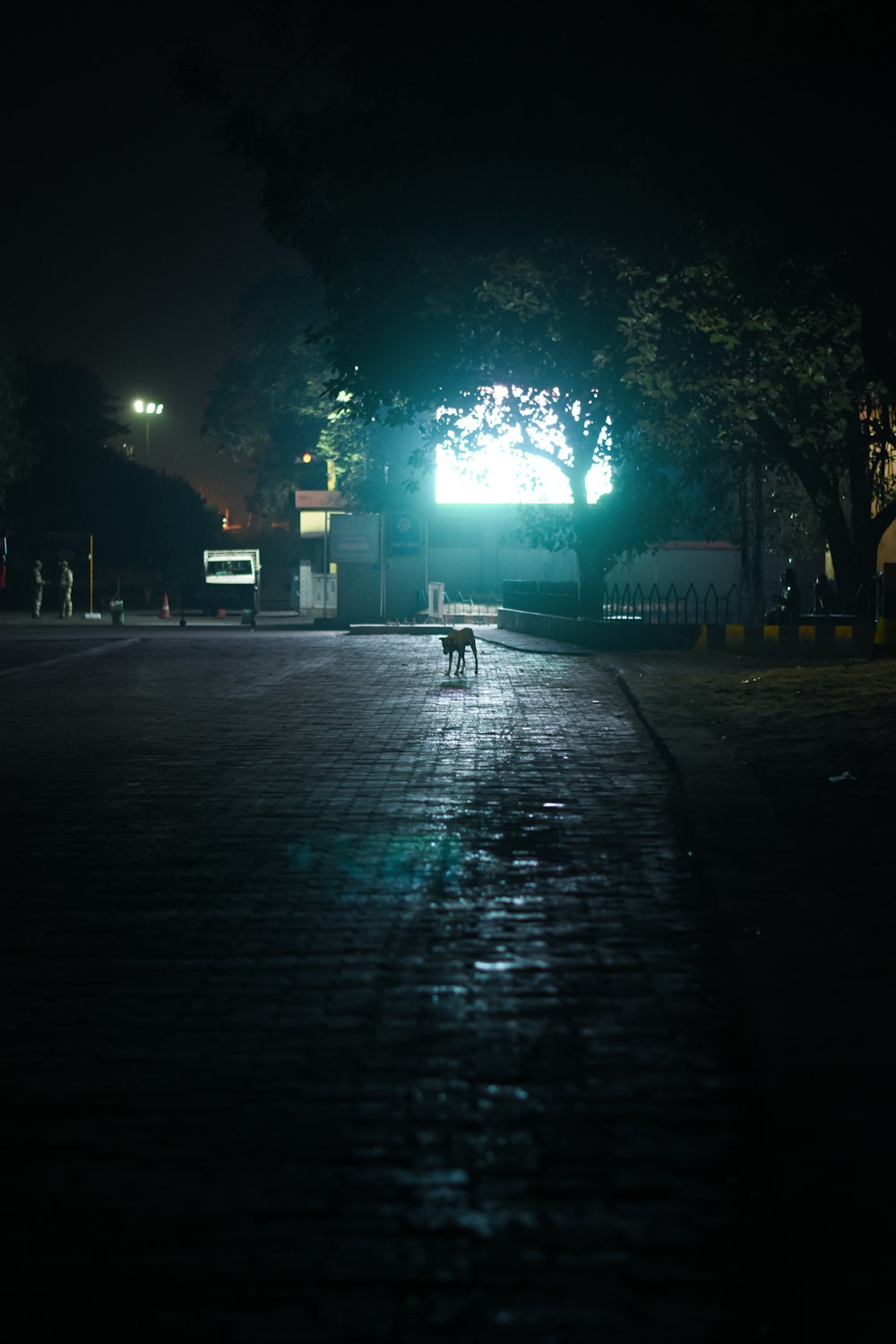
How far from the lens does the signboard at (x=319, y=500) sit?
68688mm

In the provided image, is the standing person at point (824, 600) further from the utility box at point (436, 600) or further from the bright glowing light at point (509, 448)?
the utility box at point (436, 600)

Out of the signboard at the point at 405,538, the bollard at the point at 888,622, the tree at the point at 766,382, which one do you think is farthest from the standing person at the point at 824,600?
the signboard at the point at 405,538

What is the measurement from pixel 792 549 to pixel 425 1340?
151 feet

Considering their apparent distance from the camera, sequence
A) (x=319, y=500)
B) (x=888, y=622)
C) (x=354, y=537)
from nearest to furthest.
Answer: (x=888, y=622) → (x=354, y=537) → (x=319, y=500)

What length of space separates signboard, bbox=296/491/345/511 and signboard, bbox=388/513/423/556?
73.2ft

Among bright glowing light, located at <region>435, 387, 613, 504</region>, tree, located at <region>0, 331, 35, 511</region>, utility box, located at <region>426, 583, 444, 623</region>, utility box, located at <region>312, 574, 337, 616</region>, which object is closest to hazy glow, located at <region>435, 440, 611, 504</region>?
bright glowing light, located at <region>435, 387, 613, 504</region>

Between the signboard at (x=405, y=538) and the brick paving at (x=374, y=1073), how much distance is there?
35.3m

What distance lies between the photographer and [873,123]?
13.4 m

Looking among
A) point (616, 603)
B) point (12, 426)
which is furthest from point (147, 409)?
point (616, 603)

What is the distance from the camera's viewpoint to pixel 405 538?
46281mm

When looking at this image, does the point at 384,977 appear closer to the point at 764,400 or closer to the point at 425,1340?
the point at 425,1340

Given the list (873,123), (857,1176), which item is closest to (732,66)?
(873,123)

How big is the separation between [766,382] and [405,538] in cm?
2022

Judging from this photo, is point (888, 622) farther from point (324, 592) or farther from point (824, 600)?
point (324, 592)
